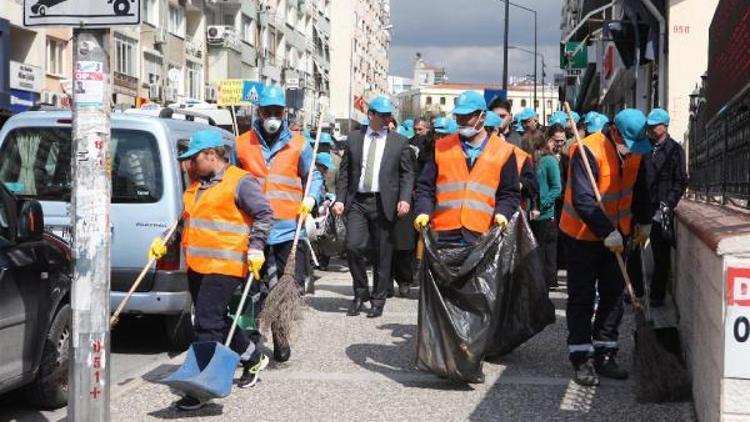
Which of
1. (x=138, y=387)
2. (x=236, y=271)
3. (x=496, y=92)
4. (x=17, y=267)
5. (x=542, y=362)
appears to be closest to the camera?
(x=17, y=267)

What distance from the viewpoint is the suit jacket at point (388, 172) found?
9.30m

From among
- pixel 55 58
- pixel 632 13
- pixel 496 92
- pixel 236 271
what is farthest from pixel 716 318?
pixel 55 58

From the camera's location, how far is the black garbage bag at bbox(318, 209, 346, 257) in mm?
11961

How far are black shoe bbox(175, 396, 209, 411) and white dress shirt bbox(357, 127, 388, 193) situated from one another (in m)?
3.75

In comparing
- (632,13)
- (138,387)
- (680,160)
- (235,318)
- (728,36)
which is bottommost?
(138,387)

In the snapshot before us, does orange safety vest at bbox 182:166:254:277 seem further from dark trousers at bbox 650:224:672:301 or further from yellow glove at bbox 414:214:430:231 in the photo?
dark trousers at bbox 650:224:672:301

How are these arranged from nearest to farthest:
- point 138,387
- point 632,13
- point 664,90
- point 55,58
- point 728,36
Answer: point 138,387, point 728,36, point 664,90, point 632,13, point 55,58

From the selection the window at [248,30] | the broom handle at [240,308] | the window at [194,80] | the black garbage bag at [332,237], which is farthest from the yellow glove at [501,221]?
the window at [248,30]

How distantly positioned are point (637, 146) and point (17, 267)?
12.9 ft

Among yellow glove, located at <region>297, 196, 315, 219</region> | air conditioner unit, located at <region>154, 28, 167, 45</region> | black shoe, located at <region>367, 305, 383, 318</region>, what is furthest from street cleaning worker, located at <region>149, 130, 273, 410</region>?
air conditioner unit, located at <region>154, 28, 167, 45</region>

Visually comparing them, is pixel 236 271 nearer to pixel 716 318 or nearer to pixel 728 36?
pixel 716 318

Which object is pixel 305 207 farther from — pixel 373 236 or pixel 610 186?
pixel 373 236

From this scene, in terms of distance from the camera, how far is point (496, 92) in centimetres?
1545

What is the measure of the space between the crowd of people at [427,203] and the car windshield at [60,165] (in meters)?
0.82
